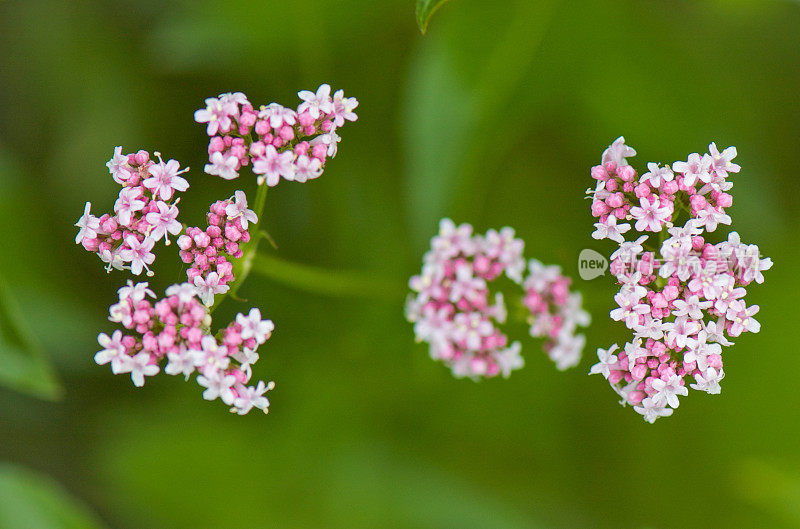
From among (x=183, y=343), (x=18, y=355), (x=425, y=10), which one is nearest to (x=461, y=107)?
(x=425, y=10)

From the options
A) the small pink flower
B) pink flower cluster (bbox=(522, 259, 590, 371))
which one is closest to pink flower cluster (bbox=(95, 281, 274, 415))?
the small pink flower

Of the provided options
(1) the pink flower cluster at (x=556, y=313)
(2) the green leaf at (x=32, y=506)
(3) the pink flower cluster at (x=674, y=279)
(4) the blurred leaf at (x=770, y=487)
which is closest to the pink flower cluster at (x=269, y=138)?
(3) the pink flower cluster at (x=674, y=279)

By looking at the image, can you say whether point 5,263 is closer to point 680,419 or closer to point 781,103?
point 680,419

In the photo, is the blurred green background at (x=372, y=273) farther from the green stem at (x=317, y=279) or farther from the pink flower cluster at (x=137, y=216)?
the pink flower cluster at (x=137, y=216)

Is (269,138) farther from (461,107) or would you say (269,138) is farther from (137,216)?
(461,107)

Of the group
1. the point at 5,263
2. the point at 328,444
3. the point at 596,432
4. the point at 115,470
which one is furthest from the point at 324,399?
the point at 5,263

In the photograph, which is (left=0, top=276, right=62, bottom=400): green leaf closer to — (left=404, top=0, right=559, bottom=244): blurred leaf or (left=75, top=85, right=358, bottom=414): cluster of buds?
(left=75, top=85, right=358, bottom=414): cluster of buds
